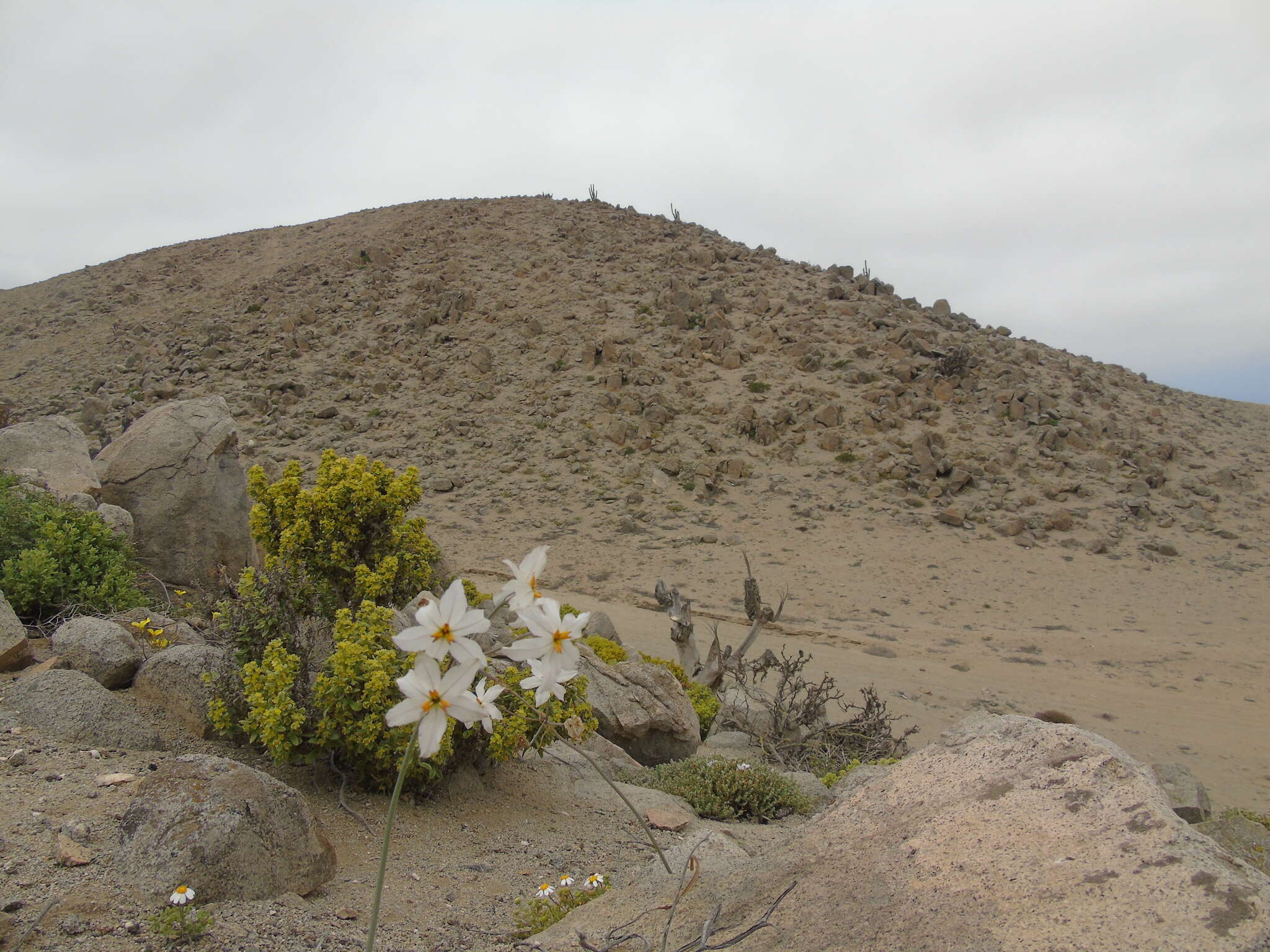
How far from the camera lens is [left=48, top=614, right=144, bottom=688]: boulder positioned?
4477 millimetres

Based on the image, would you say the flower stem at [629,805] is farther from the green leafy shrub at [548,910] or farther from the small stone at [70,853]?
the small stone at [70,853]

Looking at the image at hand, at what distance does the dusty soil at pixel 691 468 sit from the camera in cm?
450

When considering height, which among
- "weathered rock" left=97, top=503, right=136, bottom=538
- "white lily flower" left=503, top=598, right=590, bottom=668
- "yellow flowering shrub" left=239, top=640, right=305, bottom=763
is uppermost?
"white lily flower" left=503, top=598, right=590, bottom=668

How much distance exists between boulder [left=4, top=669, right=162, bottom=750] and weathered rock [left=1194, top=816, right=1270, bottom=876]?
5.86m

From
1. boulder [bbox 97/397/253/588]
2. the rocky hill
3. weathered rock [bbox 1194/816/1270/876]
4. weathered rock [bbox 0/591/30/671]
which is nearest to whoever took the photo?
weathered rock [bbox 0/591/30/671]

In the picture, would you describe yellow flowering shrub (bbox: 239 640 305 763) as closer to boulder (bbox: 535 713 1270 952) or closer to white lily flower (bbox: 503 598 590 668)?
boulder (bbox: 535 713 1270 952)

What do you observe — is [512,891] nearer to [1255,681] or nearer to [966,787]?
[966,787]

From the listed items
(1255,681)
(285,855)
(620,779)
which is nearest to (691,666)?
(620,779)

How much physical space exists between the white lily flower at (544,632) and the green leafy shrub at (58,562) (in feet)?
18.0

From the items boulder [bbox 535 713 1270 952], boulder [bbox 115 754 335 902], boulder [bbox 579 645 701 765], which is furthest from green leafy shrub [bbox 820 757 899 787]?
boulder [bbox 115 754 335 902]

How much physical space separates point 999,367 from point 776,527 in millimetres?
8485

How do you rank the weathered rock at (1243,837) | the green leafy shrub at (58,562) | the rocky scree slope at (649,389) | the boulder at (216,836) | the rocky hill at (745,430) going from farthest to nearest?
1. the rocky scree slope at (649,389)
2. the rocky hill at (745,430)
3. the green leafy shrub at (58,562)
4. the weathered rock at (1243,837)
5. the boulder at (216,836)

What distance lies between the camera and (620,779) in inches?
230

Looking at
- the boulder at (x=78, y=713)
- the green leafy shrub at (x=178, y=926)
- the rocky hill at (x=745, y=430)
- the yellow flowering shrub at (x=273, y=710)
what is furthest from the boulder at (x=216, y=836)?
the rocky hill at (x=745, y=430)
